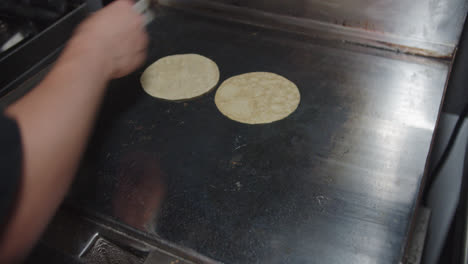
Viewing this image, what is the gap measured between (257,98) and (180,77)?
14.3 inches

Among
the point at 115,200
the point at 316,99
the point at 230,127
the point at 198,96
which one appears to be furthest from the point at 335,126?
the point at 115,200

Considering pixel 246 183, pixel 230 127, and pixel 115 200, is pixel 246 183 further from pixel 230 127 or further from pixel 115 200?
pixel 115 200

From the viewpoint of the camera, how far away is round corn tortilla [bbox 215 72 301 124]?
4.14 ft

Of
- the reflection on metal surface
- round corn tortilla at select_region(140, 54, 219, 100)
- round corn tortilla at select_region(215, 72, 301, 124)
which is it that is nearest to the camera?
the reflection on metal surface

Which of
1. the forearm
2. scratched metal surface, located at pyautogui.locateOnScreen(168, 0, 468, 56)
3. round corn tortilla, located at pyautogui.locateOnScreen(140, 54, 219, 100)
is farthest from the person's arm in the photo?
scratched metal surface, located at pyautogui.locateOnScreen(168, 0, 468, 56)

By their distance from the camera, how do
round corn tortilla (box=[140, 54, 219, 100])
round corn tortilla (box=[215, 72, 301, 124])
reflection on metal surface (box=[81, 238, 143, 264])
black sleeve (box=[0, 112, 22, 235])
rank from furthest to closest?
round corn tortilla (box=[140, 54, 219, 100])
round corn tortilla (box=[215, 72, 301, 124])
reflection on metal surface (box=[81, 238, 143, 264])
black sleeve (box=[0, 112, 22, 235])

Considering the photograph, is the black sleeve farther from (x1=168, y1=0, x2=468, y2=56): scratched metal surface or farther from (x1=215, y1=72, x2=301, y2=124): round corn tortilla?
(x1=168, y1=0, x2=468, y2=56): scratched metal surface

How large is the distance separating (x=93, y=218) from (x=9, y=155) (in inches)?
20.3

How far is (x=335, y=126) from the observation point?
1.19 meters

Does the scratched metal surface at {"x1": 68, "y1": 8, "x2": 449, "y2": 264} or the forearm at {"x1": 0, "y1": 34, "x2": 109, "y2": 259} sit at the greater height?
the forearm at {"x1": 0, "y1": 34, "x2": 109, "y2": 259}

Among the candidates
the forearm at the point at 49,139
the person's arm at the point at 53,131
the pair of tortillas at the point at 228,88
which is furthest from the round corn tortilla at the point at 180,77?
the forearm at the point at 49,139

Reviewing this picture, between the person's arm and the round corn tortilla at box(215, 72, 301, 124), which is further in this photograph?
the round corn tortilla at box(215, 72, 301, 124)

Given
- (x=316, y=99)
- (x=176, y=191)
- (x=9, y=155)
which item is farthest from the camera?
(x=316, y=99)

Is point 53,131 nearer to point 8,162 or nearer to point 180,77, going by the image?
point 8,162
